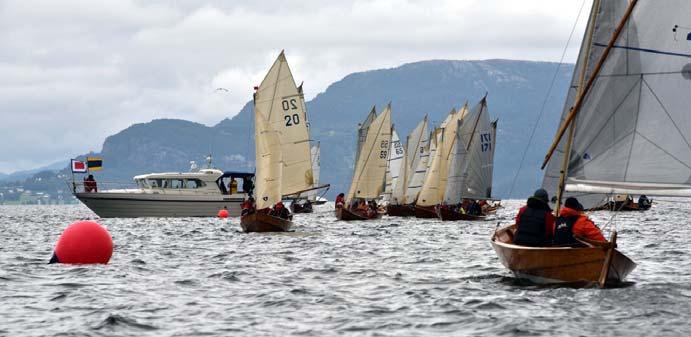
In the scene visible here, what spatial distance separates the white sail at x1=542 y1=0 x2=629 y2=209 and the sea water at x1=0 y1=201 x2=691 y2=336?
3.11m

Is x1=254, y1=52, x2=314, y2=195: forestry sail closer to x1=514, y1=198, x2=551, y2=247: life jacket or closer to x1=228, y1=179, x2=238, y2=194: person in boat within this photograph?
x1=228, y1=179, x2=238, y2=194: person in boat

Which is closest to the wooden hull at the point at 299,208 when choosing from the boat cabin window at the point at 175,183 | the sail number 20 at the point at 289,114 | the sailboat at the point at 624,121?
the boat cabin window at the point at 175,183

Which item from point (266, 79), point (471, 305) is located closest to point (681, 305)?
point (471, 305)

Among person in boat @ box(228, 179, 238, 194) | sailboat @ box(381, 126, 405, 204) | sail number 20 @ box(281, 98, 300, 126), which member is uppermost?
sail number 20 @ box(281, 98, 300, 126)

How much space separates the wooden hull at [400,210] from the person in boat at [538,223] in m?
60.2

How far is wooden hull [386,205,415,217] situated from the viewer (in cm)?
8719

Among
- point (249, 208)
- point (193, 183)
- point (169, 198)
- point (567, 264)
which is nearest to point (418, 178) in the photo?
point (193, 183)

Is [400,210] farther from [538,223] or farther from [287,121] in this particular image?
[538,223]

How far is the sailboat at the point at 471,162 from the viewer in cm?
7931

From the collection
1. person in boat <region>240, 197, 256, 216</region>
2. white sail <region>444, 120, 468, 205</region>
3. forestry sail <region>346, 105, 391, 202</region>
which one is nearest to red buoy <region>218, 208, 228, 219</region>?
forestry sail <region>346, 105, 391, 202</region>

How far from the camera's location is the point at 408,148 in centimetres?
9781

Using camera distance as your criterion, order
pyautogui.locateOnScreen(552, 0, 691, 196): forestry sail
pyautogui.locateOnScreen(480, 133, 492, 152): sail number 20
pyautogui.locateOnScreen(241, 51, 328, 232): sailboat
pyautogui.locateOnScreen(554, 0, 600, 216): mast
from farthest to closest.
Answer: pyautogui.locateOnScreen(480, 133, 492, 152): sail number 20 → pyautogui.locateOnScreen(241, 51, 328, 232): sailboat → pyautogui.locateOnScreen(554, 0, 600, 216): mast → pyautogui.locateOnScreen(552, 0, 691, 196): forestry sail

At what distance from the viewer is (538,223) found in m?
26.2

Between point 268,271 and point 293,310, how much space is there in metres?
8.67
